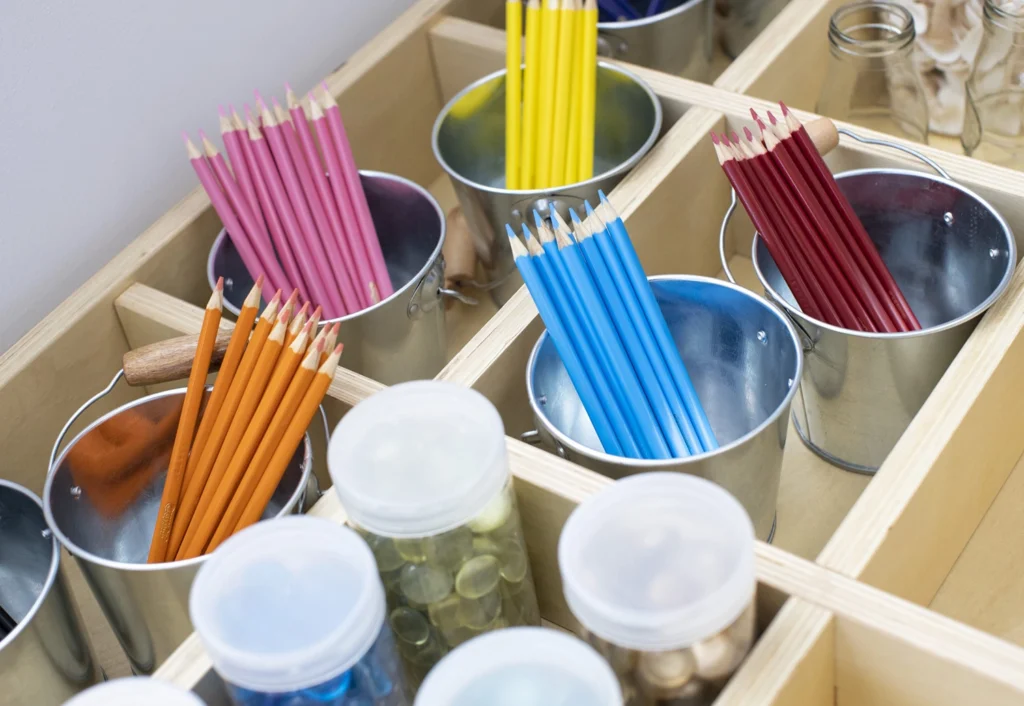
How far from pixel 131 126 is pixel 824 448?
473mm

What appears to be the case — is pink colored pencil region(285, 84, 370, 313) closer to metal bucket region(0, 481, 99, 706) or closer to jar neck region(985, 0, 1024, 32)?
metal bucket region(0, 481, 99, 706)

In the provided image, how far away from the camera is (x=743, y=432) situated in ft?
2.12

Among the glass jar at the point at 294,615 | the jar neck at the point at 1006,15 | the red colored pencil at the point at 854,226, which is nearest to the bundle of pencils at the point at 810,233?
the red colored pencil at the point at 854,226

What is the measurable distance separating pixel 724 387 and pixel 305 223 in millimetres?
268

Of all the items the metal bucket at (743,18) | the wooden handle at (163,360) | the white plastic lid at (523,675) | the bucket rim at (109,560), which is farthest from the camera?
the metal bucket at (743,18)

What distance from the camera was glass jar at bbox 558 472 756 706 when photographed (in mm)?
376

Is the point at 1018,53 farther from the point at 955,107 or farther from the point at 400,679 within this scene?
the point at 400,679

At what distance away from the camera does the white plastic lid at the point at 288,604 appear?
37 cm

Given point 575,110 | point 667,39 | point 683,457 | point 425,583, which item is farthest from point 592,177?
point 425,583

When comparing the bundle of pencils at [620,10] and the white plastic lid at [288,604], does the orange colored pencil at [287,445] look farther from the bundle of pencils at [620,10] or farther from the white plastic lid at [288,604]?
the bundle of pencils at [620,10]

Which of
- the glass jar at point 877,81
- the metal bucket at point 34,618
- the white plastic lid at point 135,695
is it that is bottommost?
the metal bucket at point 34,618

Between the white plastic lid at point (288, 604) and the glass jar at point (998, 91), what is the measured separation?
56cm

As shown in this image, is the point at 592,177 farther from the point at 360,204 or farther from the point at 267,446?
the point at 267,446

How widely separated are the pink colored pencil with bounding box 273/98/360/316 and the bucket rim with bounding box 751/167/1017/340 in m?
0.24
